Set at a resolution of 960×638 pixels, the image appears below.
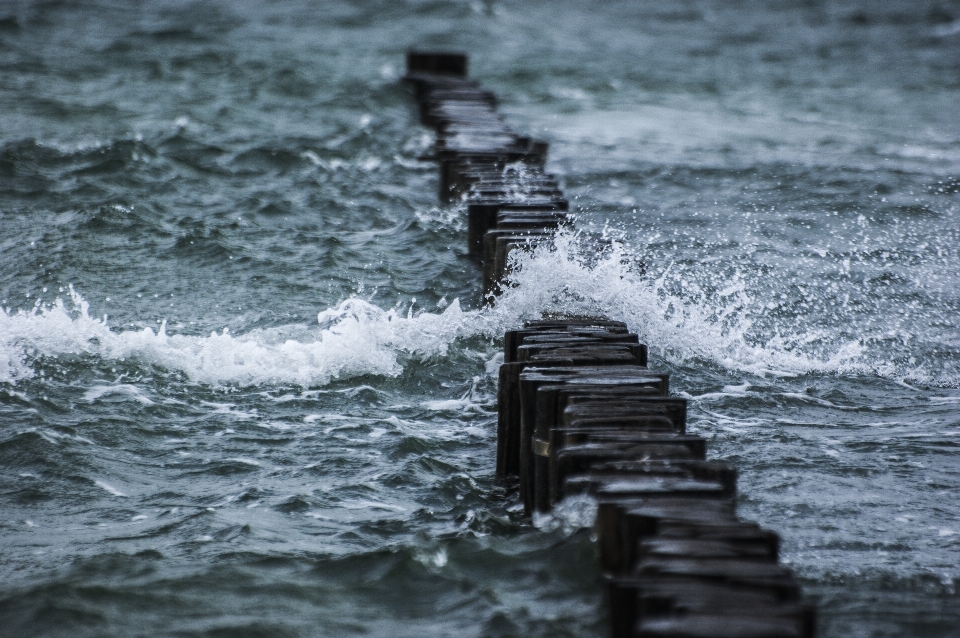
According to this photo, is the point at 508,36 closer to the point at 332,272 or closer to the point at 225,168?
the point at 225,168

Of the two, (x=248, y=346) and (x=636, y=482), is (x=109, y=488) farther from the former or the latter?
(x=636, y=482)

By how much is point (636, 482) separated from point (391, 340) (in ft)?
11.8

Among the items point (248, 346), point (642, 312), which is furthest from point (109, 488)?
point (642, 312)

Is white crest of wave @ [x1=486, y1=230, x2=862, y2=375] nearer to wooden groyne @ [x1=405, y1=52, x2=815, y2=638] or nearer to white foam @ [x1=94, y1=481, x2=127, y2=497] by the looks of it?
wooden groyne @ [x1=405, y1=52, x2=815, y2=638]

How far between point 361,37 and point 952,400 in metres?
16.5

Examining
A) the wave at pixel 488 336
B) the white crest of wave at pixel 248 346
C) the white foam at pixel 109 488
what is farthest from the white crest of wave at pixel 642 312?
the white foam at pixel 109 488

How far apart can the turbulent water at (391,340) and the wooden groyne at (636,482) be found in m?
0.35

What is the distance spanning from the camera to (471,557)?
4.92m

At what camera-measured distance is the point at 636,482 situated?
14.0 feet

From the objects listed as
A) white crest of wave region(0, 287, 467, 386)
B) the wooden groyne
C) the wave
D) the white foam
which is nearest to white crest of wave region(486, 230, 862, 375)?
the wave

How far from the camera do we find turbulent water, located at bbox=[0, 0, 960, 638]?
4.76 m

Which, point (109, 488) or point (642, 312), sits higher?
point (642, 312)

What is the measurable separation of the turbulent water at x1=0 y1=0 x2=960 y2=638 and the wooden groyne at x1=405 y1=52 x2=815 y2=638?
1.14 feet

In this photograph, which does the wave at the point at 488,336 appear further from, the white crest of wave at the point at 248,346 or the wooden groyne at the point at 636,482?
the wooden groyne at the point at 636,482
